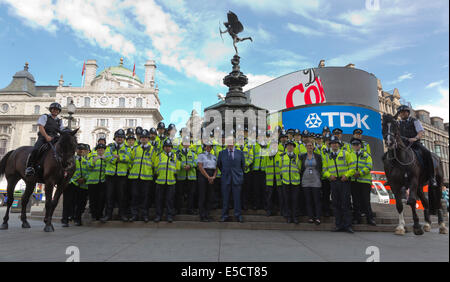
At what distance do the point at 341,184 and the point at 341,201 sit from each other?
0.39m

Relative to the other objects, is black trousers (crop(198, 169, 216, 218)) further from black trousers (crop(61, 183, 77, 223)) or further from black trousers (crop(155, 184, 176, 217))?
black trousers (crop(61, 183, 77, 223))

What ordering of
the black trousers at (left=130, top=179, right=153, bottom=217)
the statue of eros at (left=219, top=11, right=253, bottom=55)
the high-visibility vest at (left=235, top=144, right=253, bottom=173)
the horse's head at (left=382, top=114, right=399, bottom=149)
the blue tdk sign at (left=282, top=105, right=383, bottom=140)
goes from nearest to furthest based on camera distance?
1. the horse's head at (left=382, top=114, right=399, bottom=149)
2. the black trousers at (left=130, top=179, right=153, bottom=217)
3. the high-visibility vest at (left=235, top=144, right=253, bottom=173)
4. the statue of eros at (left=219, top=11, right=253, bottom=55)
5. the blue tdk sign at (left=282, top=105, right=383, bottom=140)

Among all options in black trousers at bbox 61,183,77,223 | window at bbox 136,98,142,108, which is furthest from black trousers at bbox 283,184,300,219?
window at bbox 136,98,142,108

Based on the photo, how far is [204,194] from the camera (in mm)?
6578

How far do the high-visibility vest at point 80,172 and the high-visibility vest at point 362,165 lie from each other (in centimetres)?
704

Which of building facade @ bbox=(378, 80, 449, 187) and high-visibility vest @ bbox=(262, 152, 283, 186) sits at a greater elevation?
building facade @ bbox=(378, 80, 449, 187)

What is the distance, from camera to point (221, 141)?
298 inches

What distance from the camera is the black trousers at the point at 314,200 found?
6242 mm

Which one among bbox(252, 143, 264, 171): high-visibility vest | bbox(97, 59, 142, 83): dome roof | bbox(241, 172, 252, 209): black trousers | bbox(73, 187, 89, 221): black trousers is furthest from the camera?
bbox(97, 59, 142, 83): dome roof

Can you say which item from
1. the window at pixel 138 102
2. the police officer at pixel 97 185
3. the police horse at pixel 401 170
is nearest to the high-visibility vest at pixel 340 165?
the police horse at pixel 401 170

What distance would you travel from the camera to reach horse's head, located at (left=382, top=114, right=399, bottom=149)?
5.81m

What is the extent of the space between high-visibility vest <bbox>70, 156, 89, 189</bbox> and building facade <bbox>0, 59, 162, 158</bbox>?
47.3 metres

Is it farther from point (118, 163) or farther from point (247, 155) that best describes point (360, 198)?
point (118, 163)
